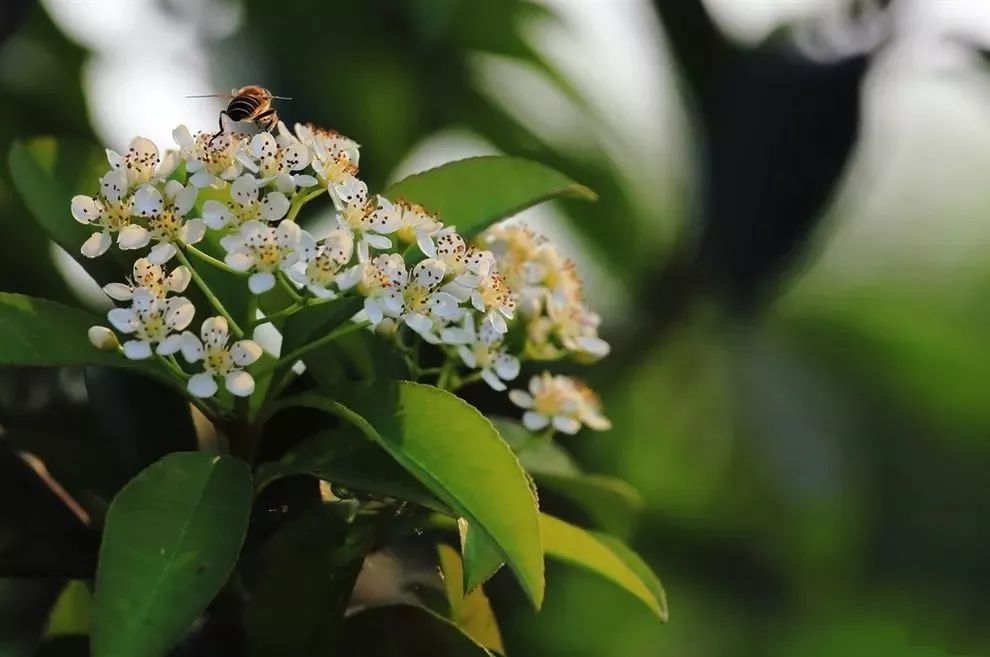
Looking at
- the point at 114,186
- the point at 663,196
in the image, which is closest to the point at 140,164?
the point at 114,186

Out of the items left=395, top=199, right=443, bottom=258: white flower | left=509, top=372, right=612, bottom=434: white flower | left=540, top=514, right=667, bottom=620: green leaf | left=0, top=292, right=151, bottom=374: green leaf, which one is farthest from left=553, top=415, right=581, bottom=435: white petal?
left=0, top=292, right=151, bottom=374: green leaf

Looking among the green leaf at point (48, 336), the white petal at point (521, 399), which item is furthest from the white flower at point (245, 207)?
the white petal at point (521, 399)

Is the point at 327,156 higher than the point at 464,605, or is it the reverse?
the point at 327,156

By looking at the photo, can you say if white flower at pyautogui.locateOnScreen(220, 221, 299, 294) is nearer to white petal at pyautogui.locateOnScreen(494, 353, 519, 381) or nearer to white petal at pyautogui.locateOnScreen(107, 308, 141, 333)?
white petal at pyautogui.locateOnScreen(107, 308, 141, 333)

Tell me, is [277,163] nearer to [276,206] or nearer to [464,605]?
[276,206]

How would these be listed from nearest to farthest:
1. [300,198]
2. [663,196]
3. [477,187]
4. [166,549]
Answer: [166,549] < [300,198] < [477,187] < [663,196]

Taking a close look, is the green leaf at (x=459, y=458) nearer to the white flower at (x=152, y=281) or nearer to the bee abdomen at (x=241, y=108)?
the white flower at (x=152, y=281)
